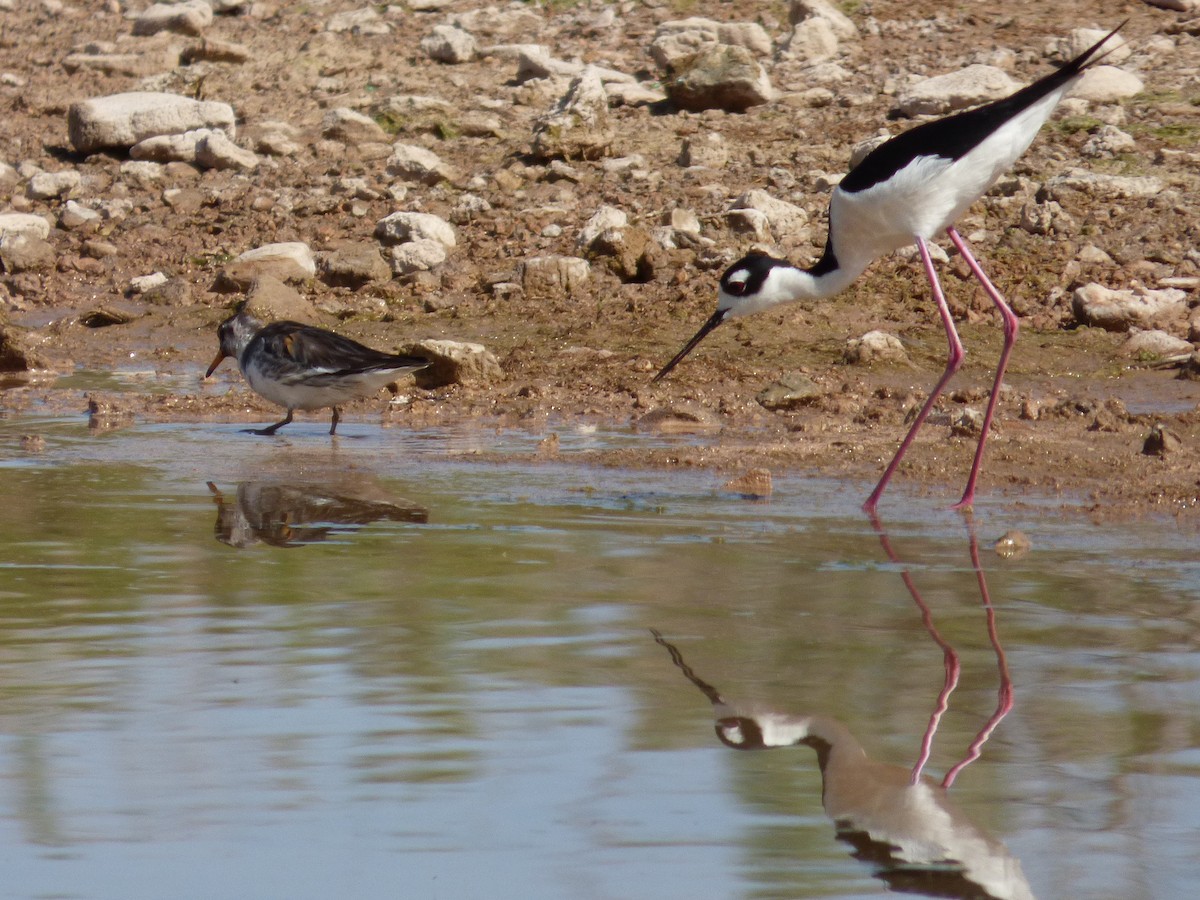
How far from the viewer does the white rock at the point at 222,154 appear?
41.8 feet

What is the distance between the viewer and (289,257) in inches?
441

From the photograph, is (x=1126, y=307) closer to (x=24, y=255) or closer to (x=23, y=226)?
(x=24, y=255)

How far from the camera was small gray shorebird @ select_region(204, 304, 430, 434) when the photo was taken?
8312 millimetres

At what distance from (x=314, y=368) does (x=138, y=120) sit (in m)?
5.60

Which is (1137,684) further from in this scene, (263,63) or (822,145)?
(263,63)

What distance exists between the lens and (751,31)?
521 inches

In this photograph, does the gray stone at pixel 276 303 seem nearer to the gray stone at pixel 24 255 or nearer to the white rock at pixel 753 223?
the gray stone at pixel 24 255

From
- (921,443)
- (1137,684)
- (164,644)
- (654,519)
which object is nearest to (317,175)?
(921,443)

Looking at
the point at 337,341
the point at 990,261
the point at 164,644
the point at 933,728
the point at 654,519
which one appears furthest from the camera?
the point at 990,261

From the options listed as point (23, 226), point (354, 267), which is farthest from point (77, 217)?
point (354, 267)

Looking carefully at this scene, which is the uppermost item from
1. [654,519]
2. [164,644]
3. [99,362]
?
[164,644]

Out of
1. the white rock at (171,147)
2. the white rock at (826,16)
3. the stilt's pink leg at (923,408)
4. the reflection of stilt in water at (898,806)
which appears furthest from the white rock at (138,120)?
the reflection of stilt in water at (898,806)

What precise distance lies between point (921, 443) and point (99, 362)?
16.6 feet

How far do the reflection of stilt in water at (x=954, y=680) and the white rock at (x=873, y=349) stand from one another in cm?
372
